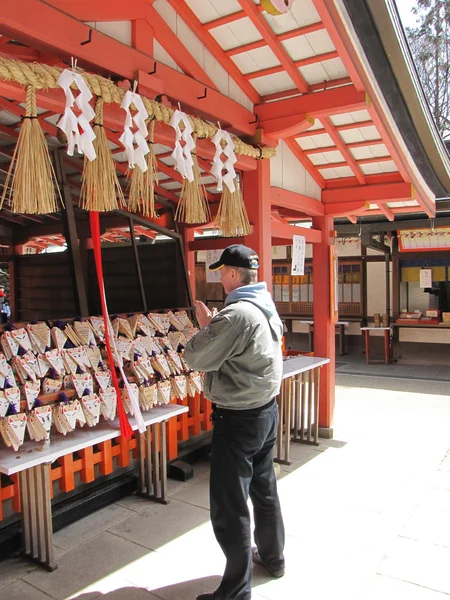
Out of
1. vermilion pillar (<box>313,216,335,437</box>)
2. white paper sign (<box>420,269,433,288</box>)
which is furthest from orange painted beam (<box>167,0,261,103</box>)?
white paper sign (<box>420,269,433,288</box>)

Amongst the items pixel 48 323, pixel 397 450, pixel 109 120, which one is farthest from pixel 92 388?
pixel 397 450

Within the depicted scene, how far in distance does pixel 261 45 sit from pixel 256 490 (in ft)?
10.5

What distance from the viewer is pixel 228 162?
395 centimetres

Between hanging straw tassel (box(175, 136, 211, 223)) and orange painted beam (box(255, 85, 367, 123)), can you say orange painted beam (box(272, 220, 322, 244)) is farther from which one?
hanging straw tassel (box(175, 136, 211, 223))

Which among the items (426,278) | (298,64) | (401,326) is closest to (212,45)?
(298,64)

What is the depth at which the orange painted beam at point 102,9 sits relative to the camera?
2.73m

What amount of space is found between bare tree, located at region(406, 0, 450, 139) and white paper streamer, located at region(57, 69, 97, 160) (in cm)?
2069

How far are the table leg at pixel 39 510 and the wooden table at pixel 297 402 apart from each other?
96.6 inches

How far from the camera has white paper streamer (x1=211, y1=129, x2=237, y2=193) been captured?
3.82 metres

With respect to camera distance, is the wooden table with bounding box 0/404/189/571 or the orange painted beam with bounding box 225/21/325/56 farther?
the orange painted beam with bounding box 225/21/325/56

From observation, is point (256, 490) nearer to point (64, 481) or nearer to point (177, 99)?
point (64, 481)

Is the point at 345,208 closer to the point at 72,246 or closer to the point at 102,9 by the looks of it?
the point at 72,246

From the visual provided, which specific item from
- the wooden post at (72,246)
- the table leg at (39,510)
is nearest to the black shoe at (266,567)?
the table leg at (39,510)

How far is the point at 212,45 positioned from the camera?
381 centimetres
